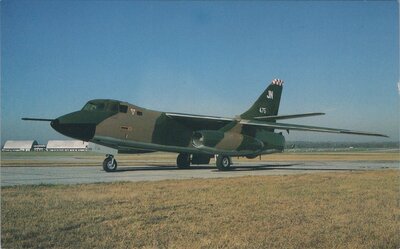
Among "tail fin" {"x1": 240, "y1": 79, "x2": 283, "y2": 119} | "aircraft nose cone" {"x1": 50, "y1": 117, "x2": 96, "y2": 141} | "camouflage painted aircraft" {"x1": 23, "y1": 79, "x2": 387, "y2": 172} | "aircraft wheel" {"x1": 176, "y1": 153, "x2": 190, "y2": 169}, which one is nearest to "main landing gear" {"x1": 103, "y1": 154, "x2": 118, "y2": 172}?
"camouflage painted aircraft" {"x1": 23, "y1": 79, "x2": 387, "y2": 172}

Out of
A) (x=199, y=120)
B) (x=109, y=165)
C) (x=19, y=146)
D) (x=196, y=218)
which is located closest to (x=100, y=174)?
(x=109, y=165)

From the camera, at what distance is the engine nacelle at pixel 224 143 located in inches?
737

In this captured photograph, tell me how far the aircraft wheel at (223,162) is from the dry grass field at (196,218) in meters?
9.85

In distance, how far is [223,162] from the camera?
1953 cm

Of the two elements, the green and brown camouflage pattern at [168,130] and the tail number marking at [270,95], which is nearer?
the green and brown camouflage pattern at [168,130]

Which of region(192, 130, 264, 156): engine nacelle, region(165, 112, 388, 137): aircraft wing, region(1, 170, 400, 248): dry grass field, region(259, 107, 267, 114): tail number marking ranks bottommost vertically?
region(1, 170, 400, 248): dry grass field

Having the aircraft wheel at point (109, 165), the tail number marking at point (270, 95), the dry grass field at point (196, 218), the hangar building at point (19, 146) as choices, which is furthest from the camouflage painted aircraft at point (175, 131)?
the hangar building at point (19, 146)

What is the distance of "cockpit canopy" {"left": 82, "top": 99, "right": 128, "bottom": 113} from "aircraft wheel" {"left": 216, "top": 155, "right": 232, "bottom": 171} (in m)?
5.42

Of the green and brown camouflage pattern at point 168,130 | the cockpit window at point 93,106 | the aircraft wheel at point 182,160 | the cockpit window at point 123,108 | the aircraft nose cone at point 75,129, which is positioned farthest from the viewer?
the aircraft wheel at point 182,160

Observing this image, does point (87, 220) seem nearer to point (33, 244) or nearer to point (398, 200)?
point (33, 244)

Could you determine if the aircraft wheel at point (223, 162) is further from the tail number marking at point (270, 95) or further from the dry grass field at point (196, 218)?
the dry grass field at point (196, 218)

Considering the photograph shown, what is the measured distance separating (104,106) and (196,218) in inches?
466

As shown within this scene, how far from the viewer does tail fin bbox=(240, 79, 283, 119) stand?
23234mm

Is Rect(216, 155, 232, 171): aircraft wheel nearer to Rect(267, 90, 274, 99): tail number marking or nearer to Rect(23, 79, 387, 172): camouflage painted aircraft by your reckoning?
Rect(23, 79, 387, 172): camouflage painted aircraft
